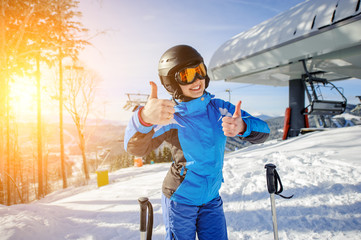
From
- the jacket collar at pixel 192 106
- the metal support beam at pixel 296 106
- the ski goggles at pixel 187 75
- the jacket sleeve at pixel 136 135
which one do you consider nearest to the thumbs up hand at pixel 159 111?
the jacket sleeve at pixel 136 135

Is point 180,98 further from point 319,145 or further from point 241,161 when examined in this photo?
point 319,145

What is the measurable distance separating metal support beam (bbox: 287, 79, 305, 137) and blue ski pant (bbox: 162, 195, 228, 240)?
9525 mm

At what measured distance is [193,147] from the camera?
1347mm

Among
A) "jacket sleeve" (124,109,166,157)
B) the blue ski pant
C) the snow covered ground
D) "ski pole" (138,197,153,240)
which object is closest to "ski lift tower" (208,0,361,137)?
the snow covered ground

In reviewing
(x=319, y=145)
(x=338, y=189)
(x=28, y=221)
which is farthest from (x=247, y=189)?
(x=28, y=221)

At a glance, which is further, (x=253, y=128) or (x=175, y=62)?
(x=175, y=62)

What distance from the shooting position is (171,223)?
4.35 ft

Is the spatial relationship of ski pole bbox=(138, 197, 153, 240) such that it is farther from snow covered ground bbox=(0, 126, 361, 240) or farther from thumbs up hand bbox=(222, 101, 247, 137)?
snow covered ground bbox=(0, 126, 361, 240)

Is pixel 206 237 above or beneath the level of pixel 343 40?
beneath

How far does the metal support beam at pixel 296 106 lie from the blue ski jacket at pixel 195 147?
933 centimetres

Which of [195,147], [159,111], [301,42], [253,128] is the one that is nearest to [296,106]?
[301,42]

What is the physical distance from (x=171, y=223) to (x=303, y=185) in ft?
10.0

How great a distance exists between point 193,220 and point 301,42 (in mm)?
5939

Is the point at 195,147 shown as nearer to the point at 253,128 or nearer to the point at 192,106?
the point at 192,106
